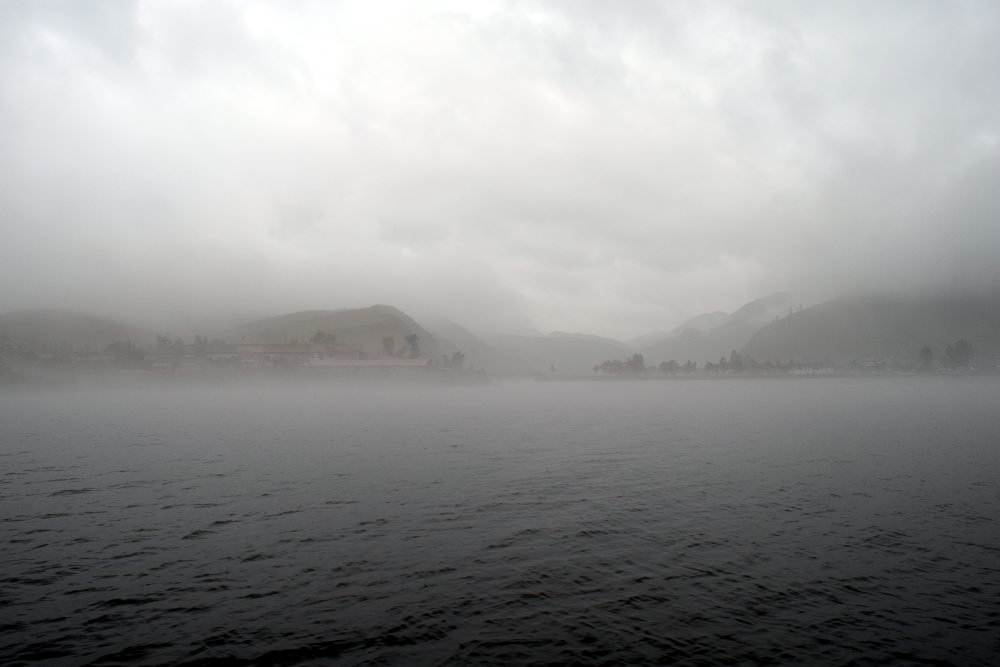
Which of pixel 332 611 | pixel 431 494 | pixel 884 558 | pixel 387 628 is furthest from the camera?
pixel 431 494

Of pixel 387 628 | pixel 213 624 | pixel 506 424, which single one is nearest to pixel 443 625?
pixel 387 628

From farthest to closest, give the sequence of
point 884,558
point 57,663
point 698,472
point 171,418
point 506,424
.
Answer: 1. point 171,418
2. point 506,424
3. point 698,472
4. point 884,558
5. point 57,663

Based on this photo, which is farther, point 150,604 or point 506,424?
point 506,424

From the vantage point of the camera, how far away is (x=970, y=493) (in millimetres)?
54844

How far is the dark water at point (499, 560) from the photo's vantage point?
25.1 metres

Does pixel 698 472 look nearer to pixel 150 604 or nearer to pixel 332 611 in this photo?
pixel 332 611

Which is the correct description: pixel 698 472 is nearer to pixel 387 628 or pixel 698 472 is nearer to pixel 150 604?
pixel 387 628

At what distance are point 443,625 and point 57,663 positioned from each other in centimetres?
1618

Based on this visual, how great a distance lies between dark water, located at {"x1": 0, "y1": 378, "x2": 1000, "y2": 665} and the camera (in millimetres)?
25078

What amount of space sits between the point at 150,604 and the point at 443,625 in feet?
51.4

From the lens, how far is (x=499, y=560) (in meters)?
35.6

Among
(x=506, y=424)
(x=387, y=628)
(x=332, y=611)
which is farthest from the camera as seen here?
(x=506, y=424)

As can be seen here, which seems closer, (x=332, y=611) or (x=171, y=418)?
(x=332, y=611)

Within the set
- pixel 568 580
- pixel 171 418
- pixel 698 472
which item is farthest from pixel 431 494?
pixel 171 418
